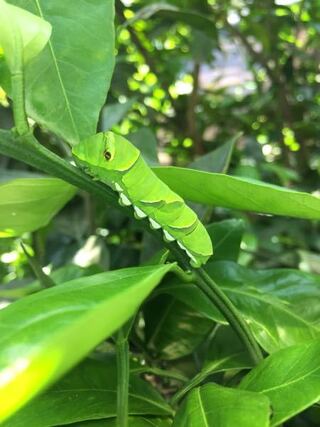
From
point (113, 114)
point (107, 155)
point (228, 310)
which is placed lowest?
point (113, 114)

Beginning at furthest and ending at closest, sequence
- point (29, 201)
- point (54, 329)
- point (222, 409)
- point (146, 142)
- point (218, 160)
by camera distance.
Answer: point (146, 142)
point (218, 160)
point (29, 201)
point (222, 409)
point (54, 329)

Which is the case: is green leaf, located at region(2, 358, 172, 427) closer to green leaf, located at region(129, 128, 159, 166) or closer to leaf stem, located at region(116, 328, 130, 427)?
leaf stem, located at region(116, 328, 130, 427)

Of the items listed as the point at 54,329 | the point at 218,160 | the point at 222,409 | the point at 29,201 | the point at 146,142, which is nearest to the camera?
the point at 54,329

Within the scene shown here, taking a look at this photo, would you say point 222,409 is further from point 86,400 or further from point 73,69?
point 73,69

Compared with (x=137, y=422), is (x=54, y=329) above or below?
above

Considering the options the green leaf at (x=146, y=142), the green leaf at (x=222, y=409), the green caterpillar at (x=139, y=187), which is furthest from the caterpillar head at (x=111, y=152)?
the green leaf at (x=146, y=142)

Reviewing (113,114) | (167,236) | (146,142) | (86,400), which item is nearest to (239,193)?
(167,236)

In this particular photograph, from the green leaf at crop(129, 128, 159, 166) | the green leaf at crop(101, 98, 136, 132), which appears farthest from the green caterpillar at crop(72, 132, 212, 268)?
the green leaf at crop(101, 98, 136, 132)
